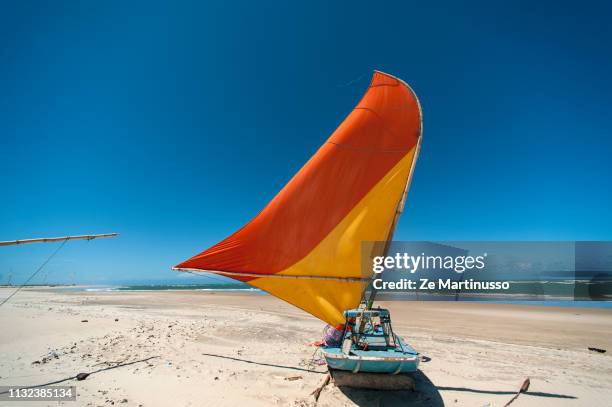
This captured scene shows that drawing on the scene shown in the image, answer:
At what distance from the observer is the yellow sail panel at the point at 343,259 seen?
6.60 metres

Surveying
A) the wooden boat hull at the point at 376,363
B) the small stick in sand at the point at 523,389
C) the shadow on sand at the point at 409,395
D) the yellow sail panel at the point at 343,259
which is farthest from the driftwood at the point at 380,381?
the small stick in sand at the point at 523,389

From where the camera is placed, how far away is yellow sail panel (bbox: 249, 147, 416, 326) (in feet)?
21.6

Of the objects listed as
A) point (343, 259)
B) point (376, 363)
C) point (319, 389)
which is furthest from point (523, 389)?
point (343, 259)

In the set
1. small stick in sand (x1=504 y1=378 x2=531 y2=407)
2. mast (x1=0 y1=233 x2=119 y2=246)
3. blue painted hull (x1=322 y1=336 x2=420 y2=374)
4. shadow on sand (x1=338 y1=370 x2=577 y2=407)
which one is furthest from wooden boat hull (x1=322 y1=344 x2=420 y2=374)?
mast (x1=0 y1=233 x2=119 y2=246)

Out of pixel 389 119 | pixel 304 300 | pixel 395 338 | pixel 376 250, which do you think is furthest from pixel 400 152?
pixel 395 338

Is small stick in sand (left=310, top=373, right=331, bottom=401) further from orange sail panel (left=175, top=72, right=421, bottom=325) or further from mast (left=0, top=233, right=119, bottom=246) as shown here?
mast (left=0, top=233, right=119, bottom=246)

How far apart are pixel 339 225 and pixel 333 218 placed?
21cm

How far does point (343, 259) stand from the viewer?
670 centimetres

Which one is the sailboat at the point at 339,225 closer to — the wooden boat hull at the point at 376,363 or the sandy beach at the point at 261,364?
the wooden boat hull at the point at 376,363

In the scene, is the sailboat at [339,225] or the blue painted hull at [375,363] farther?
the sailboat at [339,225]

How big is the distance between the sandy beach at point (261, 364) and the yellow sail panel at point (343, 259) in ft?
6.44

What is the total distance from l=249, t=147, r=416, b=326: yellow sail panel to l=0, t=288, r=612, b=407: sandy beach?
196 cm

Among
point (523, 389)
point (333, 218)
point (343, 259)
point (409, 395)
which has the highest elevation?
point (333, 218)

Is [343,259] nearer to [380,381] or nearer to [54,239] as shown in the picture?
[380,381]
